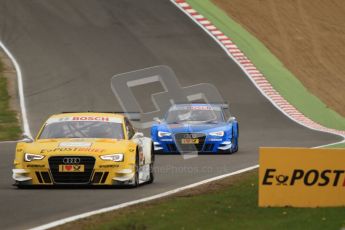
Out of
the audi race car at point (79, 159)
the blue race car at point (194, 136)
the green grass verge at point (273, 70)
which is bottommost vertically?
the green grass verge at point (273, 70)

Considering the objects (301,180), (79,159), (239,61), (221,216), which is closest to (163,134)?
(79,159)

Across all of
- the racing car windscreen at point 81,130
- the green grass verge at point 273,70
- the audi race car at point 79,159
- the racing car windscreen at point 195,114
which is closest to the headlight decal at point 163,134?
the racing car windscreen at point 195,114

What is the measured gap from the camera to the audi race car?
51.4 ft

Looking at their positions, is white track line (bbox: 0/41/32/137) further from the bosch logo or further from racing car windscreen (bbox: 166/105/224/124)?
the bosch logo

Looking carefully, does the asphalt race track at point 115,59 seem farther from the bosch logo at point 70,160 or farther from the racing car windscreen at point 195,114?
the bosch logo at point 70,160

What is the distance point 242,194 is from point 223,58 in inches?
1019

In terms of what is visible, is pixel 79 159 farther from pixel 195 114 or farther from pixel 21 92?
pixel 21 92

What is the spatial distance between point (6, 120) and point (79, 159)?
1485 centimetres

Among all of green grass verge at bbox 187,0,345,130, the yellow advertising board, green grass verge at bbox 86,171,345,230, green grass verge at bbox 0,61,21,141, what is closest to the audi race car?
green grass verge at bbox 86,171,345,230

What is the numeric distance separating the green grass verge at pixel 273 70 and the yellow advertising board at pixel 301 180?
23.2 meters

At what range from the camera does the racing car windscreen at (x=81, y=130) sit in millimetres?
16781

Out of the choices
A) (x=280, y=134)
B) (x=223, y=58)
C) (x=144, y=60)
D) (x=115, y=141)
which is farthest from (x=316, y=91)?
(x=115, y=141)

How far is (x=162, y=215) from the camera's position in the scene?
1212cm

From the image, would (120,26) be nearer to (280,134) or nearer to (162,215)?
(280,134)
